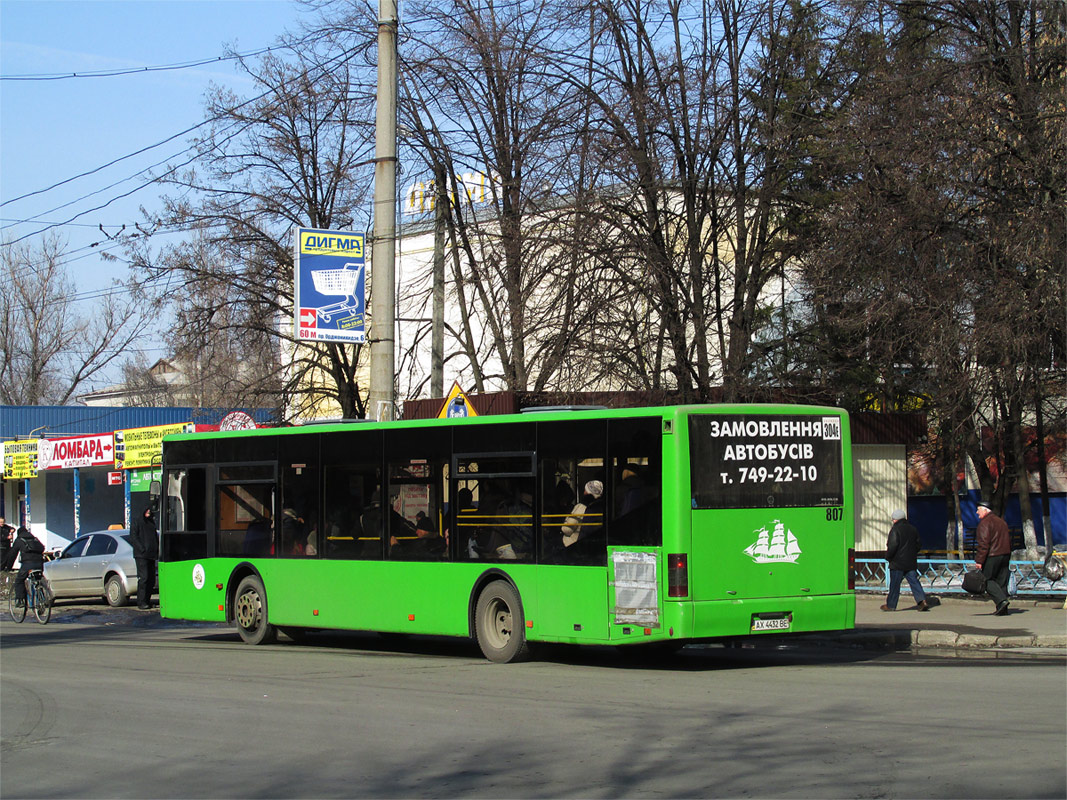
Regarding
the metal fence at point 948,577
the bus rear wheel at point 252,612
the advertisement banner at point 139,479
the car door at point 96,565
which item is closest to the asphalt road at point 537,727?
the bus rear wheel at point 252,612

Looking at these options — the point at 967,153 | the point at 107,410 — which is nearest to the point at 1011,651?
the point at 967,153

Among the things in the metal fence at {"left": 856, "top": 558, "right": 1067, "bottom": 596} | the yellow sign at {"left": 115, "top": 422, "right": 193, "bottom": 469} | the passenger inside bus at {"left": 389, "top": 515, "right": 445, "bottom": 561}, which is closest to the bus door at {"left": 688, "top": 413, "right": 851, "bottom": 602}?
the passenger inside bus at {"left": 389, "top": 515, "right": 445, "bottom": 561}

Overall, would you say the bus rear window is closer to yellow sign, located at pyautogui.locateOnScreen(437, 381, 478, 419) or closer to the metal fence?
yellow sign, located at pyautogui.locateOnScreen(437, 381, 478, 419)

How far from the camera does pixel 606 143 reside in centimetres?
2175

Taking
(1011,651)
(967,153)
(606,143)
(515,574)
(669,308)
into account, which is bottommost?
(1011,651)

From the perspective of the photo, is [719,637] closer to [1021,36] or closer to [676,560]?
[676,560]

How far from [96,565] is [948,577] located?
16.8 metres

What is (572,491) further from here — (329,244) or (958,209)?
(958,209)

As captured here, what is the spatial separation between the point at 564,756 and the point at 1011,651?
8.68 m

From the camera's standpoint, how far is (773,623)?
1278 cm

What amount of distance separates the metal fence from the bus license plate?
7378 millimetres

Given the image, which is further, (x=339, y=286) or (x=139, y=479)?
(x=139, y=479)

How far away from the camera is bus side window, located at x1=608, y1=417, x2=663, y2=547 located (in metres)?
12.5

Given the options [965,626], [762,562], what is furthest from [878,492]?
[762,562]
